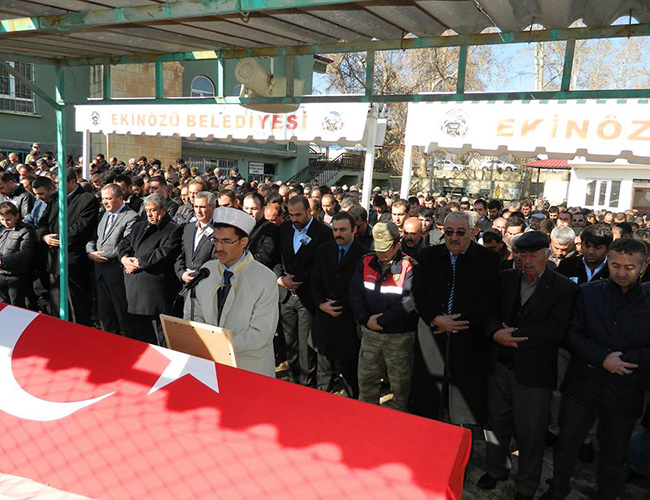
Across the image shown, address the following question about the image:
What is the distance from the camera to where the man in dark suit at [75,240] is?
18.0ft

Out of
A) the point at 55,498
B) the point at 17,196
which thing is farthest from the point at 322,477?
the point at 17,196

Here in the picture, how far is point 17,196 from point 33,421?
488cm

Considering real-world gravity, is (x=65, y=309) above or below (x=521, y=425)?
above

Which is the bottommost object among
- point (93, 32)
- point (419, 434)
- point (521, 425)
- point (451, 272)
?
point (521, 425)

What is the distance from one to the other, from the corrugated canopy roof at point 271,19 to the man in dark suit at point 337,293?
160 centimetres

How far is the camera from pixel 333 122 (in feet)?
23.9

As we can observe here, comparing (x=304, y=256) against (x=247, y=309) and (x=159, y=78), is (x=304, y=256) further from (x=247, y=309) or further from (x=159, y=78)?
(x=159, y=78)

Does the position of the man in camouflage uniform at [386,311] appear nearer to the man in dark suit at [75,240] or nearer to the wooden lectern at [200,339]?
the wooden lectern at [200,339]

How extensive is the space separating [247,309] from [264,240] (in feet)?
7.20

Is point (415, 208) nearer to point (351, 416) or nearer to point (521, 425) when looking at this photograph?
point (521, 425)

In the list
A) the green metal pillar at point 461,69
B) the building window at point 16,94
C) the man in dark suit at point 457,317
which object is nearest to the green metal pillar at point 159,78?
the green metal pillar at point 461,69

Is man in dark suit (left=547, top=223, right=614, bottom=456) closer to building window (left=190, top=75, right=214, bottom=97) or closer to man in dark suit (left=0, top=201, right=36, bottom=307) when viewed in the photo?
man in dark suit (left=0, top=201, right=36, bottom=307)

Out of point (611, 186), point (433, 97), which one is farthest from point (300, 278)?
point (611, 186)

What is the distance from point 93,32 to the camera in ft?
11.5
